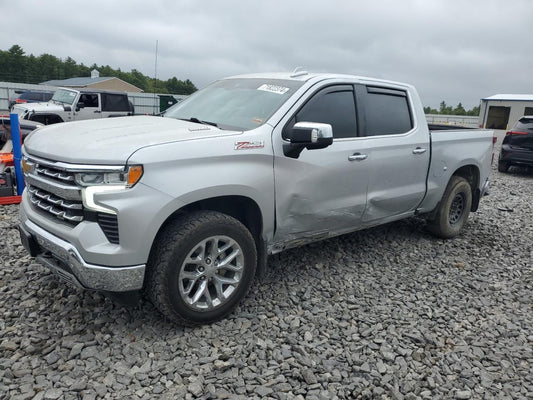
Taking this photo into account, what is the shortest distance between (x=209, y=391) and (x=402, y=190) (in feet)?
9.61

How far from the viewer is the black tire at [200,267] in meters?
2.96

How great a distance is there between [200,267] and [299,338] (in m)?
0.89

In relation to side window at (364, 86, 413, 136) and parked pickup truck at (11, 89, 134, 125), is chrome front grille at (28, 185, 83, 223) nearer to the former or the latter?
side window at (364, 86, 413, 136)

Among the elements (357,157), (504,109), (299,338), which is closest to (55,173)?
(299,338)

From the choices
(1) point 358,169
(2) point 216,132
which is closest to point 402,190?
(1) point 358,169

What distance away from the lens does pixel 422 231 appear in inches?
230

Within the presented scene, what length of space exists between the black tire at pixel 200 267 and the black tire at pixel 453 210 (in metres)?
3.03

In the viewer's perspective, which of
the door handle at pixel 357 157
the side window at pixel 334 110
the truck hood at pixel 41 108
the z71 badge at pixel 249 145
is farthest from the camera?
the truck hood at pixel 41 108

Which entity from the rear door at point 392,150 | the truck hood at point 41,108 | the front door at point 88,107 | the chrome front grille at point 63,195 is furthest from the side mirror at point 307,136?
the front door at point 88,107

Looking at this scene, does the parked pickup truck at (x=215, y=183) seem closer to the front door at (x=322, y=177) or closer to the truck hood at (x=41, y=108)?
the front door at (x=322, y=177)

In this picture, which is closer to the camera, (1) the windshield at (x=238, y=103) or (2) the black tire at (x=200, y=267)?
(2) the black tire at (x=200, y=267)

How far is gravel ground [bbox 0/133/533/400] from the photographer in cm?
275

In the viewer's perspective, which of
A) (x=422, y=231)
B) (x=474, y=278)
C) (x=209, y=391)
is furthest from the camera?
(x=422, y=231)

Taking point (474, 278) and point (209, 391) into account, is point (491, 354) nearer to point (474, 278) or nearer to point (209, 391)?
point (474, 278)
